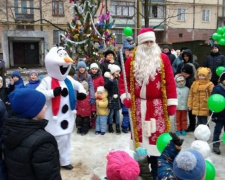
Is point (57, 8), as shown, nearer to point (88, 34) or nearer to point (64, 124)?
point (88, 34)

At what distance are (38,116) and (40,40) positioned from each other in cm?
2625

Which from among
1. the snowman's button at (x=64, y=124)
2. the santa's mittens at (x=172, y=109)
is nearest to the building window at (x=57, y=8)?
the snowman's button at (x=64, y=124)

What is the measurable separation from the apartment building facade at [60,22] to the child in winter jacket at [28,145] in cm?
1993

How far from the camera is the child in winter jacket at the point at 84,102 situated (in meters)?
5.43

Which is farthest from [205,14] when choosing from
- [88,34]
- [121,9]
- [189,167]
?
[189,167]

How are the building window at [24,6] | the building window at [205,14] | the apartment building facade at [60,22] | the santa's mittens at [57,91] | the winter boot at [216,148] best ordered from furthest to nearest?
the building window at [205,14] → the building window at [24,6] → the apartment building facade at [60,22] → the winter boot at [216,148] → the santa's mittens at [57,91]

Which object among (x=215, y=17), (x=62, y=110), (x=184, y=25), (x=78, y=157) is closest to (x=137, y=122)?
(x=62, y=110)

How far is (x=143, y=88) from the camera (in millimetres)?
3236

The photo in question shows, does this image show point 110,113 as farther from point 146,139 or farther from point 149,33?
point 149,33

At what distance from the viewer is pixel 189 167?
174 centimetres

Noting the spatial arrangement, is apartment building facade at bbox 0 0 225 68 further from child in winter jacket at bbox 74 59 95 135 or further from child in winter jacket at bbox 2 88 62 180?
child in winter jacket at bbox 2 88 62 180

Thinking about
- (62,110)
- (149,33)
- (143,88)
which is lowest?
(62,110)

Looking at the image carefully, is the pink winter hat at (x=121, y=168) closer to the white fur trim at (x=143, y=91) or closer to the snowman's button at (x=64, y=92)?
the white fur trim at (x=143, y=91)

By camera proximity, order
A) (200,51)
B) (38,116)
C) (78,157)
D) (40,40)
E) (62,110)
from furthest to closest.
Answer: (40,40) < (200,51) < (78,157) < (62,110) < (38,116)
